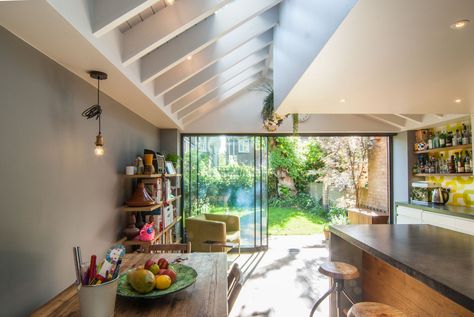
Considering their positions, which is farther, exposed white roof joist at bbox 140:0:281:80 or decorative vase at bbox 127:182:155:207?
decorative vase at bbox 127:182:155:207

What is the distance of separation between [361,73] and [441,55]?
504 mm

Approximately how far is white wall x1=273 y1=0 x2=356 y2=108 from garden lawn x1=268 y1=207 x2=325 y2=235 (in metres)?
2.93

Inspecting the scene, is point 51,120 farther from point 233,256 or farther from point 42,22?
point 233,256

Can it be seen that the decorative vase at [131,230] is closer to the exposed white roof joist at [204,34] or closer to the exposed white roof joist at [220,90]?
the exposed white roof joist at [204,34]

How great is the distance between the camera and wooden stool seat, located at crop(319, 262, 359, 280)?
2174 mm

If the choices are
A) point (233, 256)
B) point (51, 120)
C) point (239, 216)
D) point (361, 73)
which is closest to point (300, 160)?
point (239, 216)

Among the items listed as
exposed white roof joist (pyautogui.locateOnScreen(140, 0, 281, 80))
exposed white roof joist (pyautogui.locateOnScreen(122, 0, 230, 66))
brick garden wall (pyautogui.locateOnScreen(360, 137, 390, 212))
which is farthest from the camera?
brick garden wall (pyautogui.locateOnScreen(360, 137, 390, 212))

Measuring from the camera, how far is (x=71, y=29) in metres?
1.48

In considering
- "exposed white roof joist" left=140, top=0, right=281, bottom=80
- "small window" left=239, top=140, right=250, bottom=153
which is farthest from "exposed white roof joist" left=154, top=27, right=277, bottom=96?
"small window" left=239, top=140, right=250, bottom=153

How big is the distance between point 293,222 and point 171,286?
192 inches

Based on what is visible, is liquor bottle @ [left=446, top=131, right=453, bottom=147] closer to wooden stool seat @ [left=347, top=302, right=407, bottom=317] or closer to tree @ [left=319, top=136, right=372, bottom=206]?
tree @ [left=319, top=136, right=372, bottom=206]

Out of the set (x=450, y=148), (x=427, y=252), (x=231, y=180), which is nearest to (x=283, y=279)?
(x=231, y=180)

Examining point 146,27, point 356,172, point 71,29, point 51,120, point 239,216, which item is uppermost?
point 146,27

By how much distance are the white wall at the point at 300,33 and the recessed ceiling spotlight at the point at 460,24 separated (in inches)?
21.8
